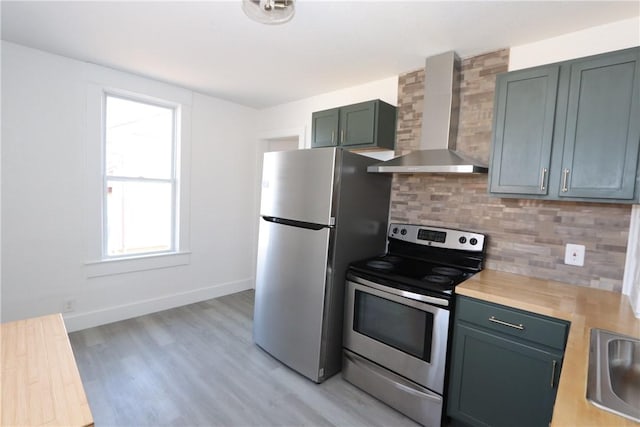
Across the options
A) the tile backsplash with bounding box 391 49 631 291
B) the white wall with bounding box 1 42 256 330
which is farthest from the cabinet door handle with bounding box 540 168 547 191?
the white wall with bounding box 1 42 256 330

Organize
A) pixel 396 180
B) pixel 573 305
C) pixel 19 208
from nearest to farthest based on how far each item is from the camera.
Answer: pixel 573 305, pixel 19 208, pixel 396 180

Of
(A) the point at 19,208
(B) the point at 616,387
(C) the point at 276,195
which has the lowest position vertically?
(B) the point at 616,387

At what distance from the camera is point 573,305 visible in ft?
5.29

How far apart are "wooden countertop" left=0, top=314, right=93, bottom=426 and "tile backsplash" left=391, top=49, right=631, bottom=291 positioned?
238 cm

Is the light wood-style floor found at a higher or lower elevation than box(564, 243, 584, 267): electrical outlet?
lower

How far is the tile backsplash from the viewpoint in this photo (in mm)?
1903

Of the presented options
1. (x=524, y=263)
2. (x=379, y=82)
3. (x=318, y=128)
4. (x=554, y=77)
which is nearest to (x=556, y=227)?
(x=524, y=263)

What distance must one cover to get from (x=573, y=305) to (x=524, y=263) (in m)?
0.59

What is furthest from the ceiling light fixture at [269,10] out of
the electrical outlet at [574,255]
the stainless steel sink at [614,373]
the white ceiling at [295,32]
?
the electrical outlet at [574,255]

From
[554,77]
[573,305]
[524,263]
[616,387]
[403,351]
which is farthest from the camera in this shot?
[524,263]

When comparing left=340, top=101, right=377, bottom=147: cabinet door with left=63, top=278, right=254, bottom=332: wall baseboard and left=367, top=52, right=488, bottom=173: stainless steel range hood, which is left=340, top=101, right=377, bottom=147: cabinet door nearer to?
left=367, top=52, right=488, bottom=173: stainless steel range hood

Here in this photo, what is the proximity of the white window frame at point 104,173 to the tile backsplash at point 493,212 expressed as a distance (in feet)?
7.71

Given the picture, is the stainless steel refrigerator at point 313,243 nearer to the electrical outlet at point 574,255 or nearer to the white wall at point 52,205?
the electrical outlet at point 574,255

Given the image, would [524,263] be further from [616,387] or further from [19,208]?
[19,208]
